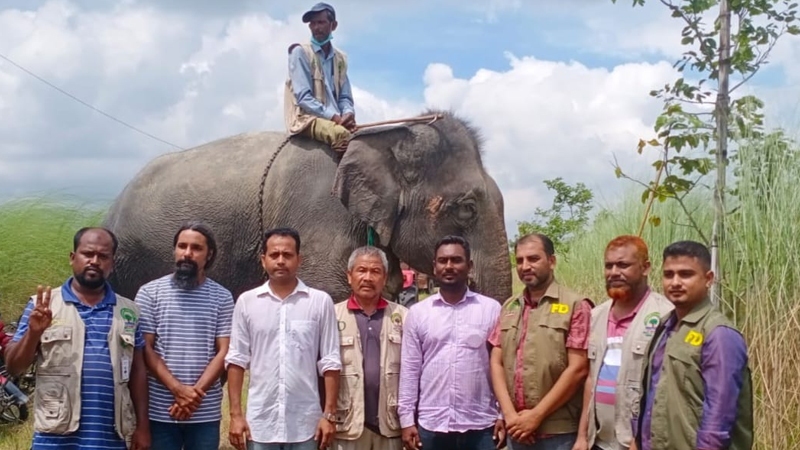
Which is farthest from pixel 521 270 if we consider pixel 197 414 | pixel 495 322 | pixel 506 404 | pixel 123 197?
pixel 123 197

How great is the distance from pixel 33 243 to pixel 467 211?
39.6 ft

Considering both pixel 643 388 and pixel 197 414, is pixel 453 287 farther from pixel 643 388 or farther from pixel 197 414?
pixel 197 414

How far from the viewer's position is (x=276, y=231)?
5.02 m

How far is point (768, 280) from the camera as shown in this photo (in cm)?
586

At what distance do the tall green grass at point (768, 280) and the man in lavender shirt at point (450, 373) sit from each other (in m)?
1.89

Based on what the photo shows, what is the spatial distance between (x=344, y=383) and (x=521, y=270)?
3.73 feet

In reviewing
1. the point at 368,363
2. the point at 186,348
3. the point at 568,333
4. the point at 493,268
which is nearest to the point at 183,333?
the point at 186,348

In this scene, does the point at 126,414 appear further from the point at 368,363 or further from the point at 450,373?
the point at 450,373

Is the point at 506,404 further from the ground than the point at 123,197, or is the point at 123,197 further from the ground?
the point at 123,197

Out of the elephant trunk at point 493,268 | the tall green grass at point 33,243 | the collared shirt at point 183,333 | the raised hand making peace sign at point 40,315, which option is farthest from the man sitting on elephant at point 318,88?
the tall green grass at point 33,243

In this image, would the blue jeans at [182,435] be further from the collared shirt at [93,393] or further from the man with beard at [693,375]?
the man with beard at [693,375]

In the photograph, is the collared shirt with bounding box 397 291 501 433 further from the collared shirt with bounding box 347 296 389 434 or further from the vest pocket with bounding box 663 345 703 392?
the vest pocket with bounding box 663 345 703 392

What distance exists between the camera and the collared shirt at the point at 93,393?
15.4 ft

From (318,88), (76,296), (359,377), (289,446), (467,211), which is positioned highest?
(318,88)
